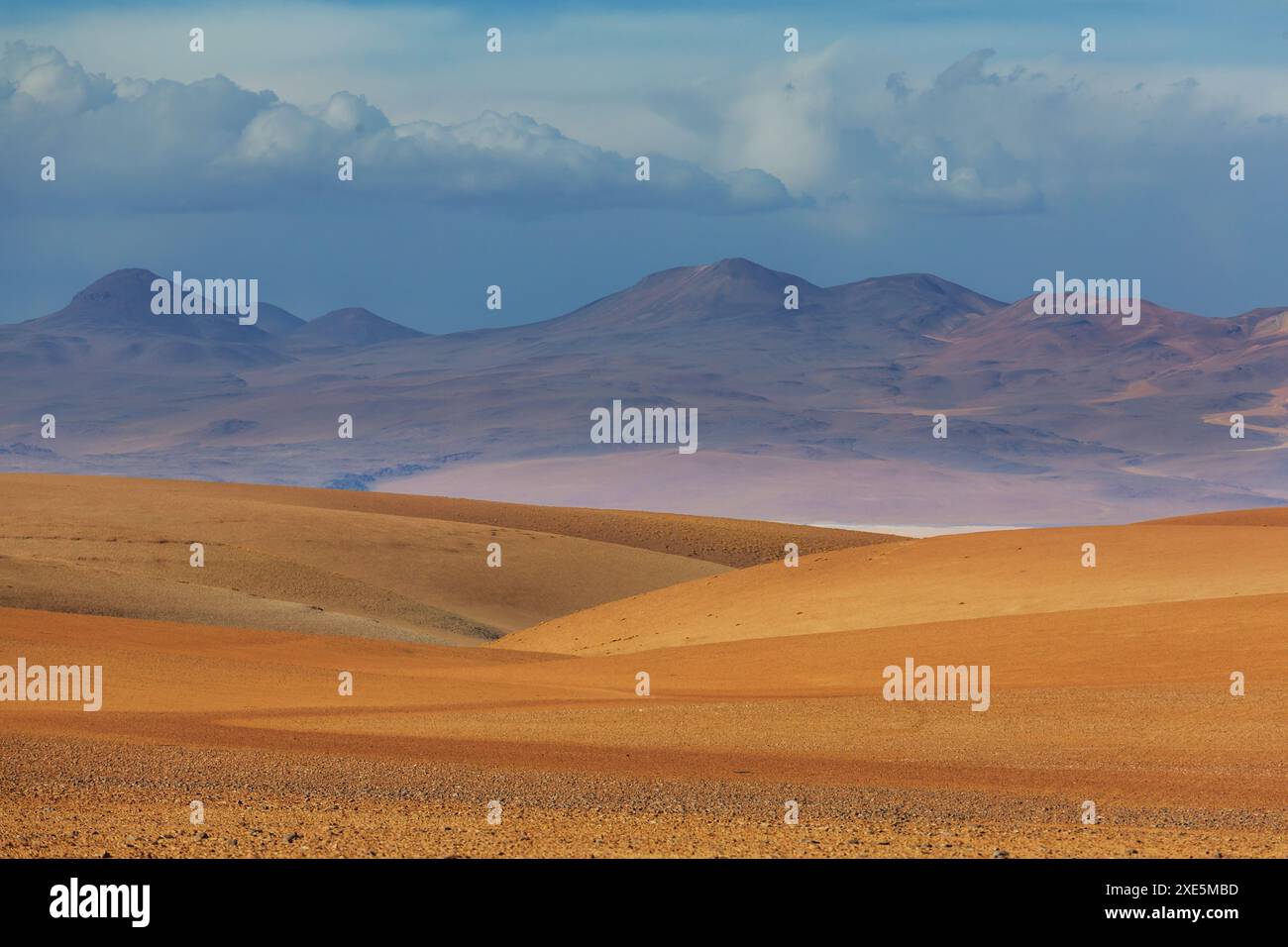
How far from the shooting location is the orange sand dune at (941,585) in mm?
35406

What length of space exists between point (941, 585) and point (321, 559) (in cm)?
2980

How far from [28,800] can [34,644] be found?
16032 mm

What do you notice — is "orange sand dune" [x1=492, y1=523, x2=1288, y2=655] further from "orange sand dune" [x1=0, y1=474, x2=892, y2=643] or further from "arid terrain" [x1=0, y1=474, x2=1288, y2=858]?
"orange sand dune" [x1=0, y1=474, x2=892, y2=643]

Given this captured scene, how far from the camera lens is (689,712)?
2253cm

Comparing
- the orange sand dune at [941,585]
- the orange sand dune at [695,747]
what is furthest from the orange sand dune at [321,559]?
the orange sand dune at [695,747]

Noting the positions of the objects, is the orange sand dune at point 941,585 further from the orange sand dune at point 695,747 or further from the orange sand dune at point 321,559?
the orange sand dune at point 321,559

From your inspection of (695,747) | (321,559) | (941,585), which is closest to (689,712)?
(695,747)

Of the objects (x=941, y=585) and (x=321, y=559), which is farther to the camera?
(x=321, y=559)

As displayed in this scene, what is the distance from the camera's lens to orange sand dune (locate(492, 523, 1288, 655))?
35406 millimetres

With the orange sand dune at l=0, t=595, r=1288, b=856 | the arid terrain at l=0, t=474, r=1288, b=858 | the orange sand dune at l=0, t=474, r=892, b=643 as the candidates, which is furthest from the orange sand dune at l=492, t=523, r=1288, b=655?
the orange sand dune at l=0, t=474, r=892, b=643

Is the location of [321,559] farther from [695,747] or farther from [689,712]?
[695,747]

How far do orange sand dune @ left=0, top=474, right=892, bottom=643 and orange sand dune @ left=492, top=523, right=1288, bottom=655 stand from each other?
6.92 metres
